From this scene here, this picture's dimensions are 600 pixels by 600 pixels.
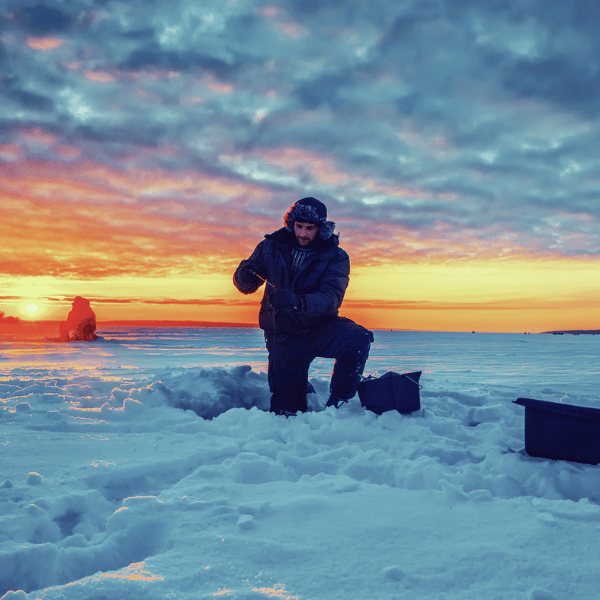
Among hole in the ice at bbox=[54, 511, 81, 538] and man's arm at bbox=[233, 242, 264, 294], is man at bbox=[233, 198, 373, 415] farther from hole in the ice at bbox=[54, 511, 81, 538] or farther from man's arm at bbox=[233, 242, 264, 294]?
hole in the ice at bbox=[54, 511, 81, 538]

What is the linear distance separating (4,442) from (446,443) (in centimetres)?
291

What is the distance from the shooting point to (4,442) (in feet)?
8.82

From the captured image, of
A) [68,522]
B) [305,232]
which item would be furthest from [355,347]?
[68,522]

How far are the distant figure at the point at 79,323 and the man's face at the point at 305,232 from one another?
5234 cm

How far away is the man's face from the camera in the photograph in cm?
383

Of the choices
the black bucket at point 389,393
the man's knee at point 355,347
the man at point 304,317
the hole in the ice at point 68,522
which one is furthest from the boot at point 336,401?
the hole in the ice at point 68,522

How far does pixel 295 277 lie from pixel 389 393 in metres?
1.33

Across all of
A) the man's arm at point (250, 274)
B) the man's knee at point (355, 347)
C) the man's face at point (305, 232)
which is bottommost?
the man's knee at point (355, 347)

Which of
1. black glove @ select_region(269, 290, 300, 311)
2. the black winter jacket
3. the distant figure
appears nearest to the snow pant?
the black winter jacket

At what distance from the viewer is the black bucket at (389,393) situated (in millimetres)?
3477

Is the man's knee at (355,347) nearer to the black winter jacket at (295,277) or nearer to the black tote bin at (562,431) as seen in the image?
the black winter jacket at (295,277)

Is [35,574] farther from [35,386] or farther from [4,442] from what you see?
[35,386]

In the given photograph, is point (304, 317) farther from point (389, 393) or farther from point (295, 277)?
point (389, 393)

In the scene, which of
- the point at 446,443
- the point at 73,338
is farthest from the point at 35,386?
the point at 73,338
